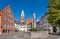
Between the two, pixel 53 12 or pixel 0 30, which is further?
pixel 0 30

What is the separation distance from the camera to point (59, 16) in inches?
1092

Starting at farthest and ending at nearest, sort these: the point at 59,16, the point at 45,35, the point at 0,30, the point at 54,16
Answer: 1. the point at 0,30
2. the point at 54,16
3. the point at 59,16
4. the point at 45,35

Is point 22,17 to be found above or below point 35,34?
above

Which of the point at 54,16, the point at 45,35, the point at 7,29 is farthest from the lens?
the point at 7,29

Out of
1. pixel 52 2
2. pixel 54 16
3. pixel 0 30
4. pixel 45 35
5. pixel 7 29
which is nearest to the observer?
pixel 45 35

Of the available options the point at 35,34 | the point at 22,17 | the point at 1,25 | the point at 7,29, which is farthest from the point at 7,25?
the point at 22,17

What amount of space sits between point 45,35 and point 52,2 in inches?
395

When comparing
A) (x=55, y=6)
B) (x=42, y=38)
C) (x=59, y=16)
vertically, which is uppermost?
(x=55, y=6)

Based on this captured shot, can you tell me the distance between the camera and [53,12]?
30.4 metres

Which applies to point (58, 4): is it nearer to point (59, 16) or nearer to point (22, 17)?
point (59, 16)

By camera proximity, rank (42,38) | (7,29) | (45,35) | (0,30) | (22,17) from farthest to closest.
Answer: (22,17) → (7,29) → (0,30) → (45,35) → (42,38)

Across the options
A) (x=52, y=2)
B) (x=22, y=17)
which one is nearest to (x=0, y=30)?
(x=52, y=2)

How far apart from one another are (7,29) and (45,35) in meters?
44.7

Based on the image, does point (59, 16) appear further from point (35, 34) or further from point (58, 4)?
point (35, 34)
